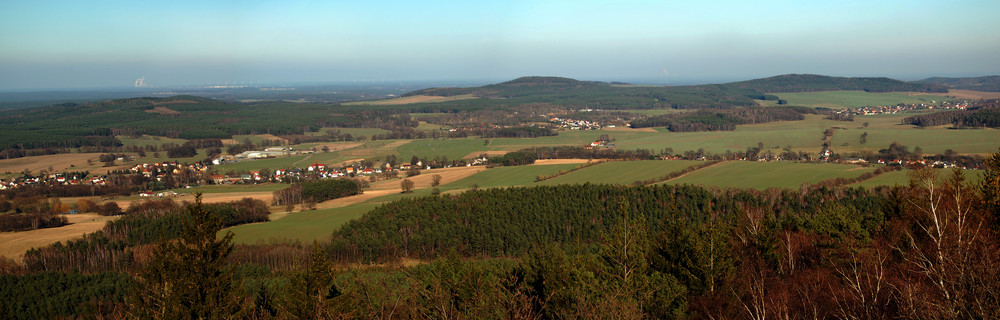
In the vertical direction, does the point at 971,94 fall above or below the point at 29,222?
above

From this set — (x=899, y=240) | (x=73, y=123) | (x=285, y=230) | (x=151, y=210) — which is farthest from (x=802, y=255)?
(x=73, y=123)

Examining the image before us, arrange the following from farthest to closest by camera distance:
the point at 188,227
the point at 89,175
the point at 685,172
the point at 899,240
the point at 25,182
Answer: the point at 89,175 → the point at 25,182 → the point at 685,172 → the point at 899,240 → the point at 188,227

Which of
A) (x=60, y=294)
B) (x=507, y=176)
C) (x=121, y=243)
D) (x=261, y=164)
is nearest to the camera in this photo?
(x=60, y=294)

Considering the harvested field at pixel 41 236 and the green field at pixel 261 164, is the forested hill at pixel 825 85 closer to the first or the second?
the green field at pixel 261 164

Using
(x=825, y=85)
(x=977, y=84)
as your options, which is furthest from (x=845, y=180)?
(x=977, y=84)

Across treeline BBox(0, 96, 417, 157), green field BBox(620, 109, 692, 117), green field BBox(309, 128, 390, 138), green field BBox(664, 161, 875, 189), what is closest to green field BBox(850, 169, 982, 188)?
green field BBox(664, 161, 875, 189)

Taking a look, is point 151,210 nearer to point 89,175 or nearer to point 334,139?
point 89,175

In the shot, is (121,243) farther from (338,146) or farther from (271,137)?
(271,137)
